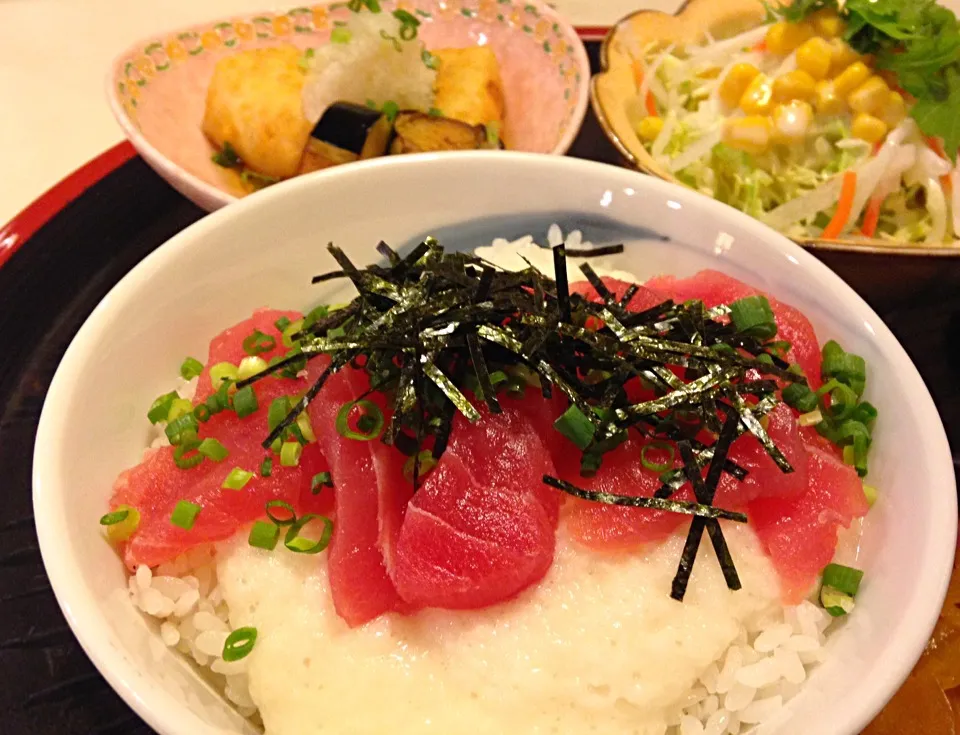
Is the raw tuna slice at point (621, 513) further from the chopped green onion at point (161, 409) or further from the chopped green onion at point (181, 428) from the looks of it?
the chopped green onion at point (161, 409)

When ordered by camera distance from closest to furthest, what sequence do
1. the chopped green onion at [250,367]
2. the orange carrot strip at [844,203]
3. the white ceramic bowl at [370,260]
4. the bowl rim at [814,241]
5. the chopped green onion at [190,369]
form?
the white ceramic bowl at [370,260], the chopped green onion at [250,367], the chopped green onion at [190,369], the bowl rim at [814,241], the orange carrot strip at [844,203]

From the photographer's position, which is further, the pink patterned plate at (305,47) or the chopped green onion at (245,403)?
the pink patterned plate at (305,47)

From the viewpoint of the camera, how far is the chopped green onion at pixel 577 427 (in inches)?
51.2

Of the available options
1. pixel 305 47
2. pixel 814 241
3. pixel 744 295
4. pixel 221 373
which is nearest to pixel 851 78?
pixel 814 241

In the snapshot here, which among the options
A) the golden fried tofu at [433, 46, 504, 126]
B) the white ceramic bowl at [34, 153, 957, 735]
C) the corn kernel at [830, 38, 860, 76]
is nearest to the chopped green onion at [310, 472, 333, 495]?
the white ceramic bowl at [34, 153, 957, 735]

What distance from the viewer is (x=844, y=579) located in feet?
4.43

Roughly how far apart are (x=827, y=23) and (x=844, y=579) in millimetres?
2110

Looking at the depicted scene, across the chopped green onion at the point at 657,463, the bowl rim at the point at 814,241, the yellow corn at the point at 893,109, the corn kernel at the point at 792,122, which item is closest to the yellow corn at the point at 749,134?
the corn kernel at the point at 792,122

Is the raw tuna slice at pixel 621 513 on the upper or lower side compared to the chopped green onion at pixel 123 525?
upper

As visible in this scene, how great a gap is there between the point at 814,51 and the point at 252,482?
2346 mm

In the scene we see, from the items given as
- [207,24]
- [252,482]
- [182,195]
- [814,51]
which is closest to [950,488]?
[252,482]

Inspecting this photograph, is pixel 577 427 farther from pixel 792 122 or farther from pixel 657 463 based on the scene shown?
pixel 792 122

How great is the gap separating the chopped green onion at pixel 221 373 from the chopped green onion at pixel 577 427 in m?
0.67

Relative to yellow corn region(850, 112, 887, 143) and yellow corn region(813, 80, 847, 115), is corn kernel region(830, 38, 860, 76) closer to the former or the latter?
yellow corn region(813, 80, 847, 115)
